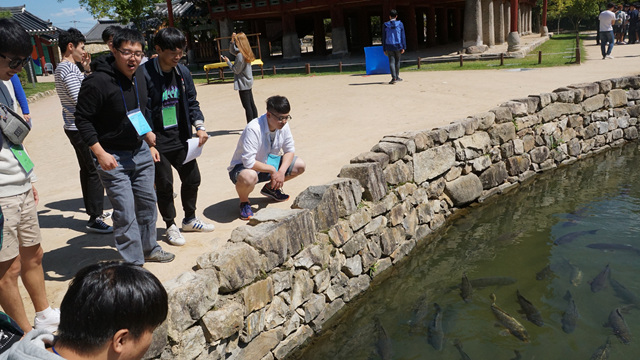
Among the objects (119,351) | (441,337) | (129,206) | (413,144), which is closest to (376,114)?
(413,144)

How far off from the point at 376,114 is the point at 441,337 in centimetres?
598

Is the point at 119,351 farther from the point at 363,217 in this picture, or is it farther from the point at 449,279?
the point at 449,279

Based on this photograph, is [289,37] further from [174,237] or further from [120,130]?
[120,130]

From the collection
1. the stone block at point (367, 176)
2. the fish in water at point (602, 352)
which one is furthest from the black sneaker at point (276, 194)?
the fish in water at point (602, 352)

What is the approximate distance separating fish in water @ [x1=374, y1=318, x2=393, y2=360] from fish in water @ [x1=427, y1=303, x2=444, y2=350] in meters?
0.39

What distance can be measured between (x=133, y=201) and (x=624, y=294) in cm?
492

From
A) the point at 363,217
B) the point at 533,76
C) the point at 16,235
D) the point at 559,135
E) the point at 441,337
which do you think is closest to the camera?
the point at 16,235

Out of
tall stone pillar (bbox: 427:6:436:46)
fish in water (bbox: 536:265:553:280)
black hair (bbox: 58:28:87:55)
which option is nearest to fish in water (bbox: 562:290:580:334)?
fish in water (bbox: 536:265:553:280)

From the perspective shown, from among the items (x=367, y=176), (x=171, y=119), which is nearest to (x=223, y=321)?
(x=171, y=119)

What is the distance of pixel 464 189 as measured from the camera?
761cm

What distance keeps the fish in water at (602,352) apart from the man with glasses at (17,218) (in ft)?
14.0

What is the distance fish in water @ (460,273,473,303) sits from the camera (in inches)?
211

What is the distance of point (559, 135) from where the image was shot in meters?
9.64

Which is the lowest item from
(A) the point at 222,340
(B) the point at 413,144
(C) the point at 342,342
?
(C) the point at 342,342
